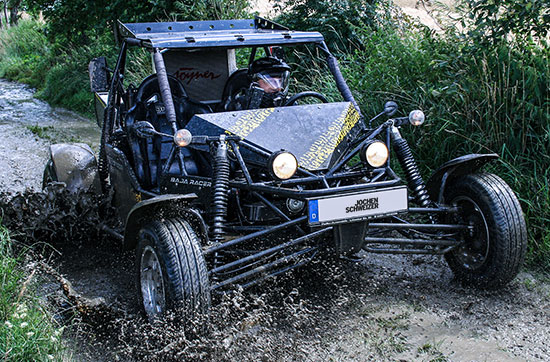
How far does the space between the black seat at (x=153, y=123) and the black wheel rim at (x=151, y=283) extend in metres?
1.03

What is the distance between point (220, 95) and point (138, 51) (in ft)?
20.4

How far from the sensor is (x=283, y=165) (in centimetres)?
372

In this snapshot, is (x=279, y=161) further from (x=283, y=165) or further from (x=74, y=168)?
(x=74, y=168)

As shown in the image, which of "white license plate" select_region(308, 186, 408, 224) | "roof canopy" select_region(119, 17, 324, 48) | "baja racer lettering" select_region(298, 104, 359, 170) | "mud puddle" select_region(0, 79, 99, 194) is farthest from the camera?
"mud puddle" select_region(0, 79, 99, 194)

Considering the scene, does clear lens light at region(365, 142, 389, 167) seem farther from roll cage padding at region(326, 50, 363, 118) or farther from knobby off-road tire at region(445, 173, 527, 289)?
roll cage padding at region(326, 50, 363, 118)

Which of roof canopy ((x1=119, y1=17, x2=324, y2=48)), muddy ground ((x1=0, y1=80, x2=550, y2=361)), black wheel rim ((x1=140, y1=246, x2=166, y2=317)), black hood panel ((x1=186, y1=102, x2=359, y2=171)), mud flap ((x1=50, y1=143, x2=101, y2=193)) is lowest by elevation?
muddy ground ((x1=0, y1=80, x2=550, y2=361))

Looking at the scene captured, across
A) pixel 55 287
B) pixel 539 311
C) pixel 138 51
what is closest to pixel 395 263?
pixel 539 311

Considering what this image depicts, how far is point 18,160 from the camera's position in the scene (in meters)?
8.76

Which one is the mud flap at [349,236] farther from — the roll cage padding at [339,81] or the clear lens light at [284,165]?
the roll cage padding at [339,81]

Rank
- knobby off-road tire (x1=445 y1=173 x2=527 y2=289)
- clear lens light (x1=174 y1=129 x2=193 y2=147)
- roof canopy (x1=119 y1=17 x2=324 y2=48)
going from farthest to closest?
roof canopy (x1=119 y1=17 x2=324 y2=48) < knobby off-road tire (x1=445 y1=173 x2=527 y2=289) < clear lens light (x1=174 y1=129 x2=193 y2=147)

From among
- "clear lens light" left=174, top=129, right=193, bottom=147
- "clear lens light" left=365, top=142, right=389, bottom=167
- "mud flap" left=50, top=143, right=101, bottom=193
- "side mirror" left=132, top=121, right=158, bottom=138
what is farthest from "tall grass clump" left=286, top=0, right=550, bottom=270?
"mud flap" left=50, top=143, right=101, bottom=193

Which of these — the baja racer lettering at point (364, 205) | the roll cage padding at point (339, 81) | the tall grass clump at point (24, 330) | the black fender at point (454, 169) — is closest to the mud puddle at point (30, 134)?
the tall grass clump at point (24, 330)

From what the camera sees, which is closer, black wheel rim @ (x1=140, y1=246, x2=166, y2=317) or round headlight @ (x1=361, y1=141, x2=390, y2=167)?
black wheel rim @ (x1=140, y1=246, x2=166, y2=317)

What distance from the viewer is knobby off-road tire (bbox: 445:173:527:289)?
3.93 metres
